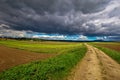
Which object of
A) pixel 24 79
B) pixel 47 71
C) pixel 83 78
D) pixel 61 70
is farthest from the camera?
pixel 61 70

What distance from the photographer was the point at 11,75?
12070mm

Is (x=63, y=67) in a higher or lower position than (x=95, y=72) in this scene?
higher

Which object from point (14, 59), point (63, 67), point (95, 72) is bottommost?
point (14, 59)

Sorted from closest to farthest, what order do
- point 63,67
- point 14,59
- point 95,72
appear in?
point 95,72 → point 63,67 → point 14,59

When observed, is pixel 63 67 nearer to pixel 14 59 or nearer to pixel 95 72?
pixel 95 72

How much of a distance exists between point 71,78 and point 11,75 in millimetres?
5713

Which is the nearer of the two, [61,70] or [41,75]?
[41,75]

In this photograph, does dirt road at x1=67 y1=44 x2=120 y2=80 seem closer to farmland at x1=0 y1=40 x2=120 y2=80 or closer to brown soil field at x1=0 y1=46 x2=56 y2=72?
farmland at x1=0 y1=40 x2=120 y2=80

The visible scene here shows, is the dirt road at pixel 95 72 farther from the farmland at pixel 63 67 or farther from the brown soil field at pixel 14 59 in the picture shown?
the brown soil field at pixel 14 59

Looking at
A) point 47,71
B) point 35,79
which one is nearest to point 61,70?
point 47,71

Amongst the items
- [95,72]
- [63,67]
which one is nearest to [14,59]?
[63,67]

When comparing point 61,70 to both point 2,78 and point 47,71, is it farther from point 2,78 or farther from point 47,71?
point 2,78

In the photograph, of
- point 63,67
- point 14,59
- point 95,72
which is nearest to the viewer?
point 95,72

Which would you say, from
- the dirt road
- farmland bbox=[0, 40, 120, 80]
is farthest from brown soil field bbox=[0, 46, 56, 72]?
the dirt road
